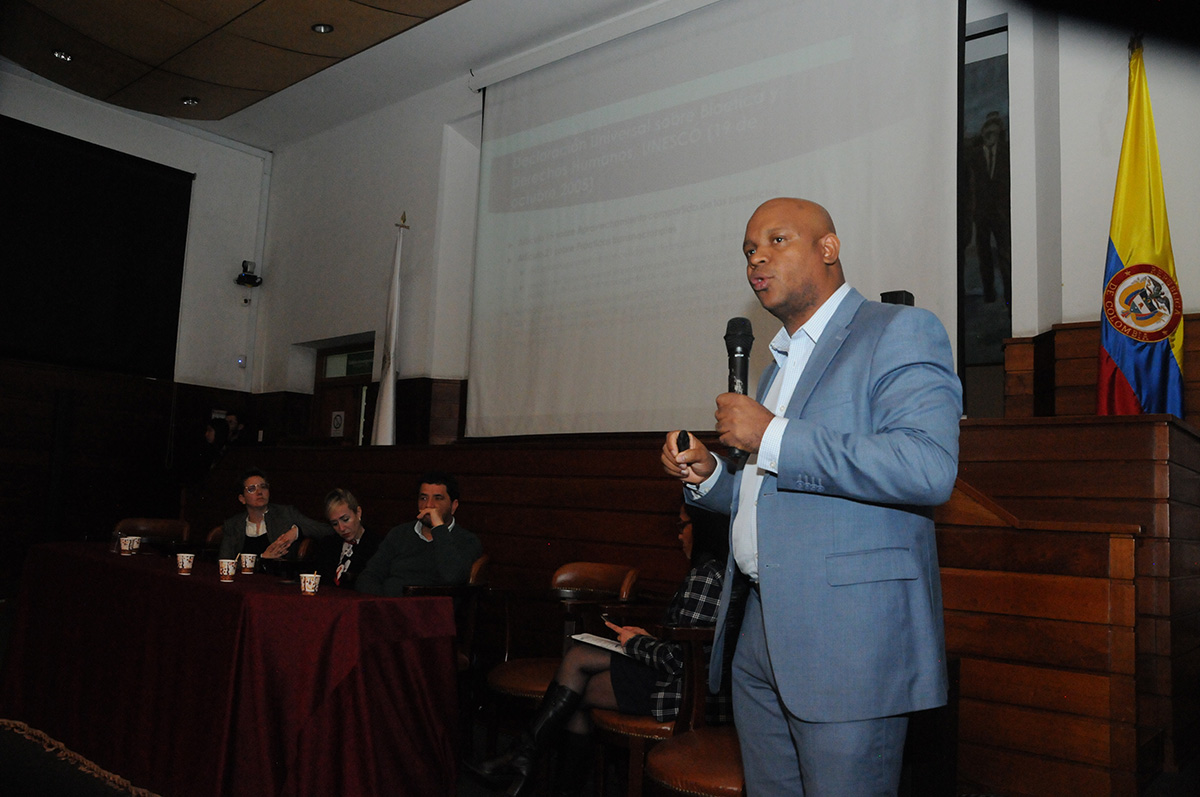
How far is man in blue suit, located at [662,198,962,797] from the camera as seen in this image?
1.29m

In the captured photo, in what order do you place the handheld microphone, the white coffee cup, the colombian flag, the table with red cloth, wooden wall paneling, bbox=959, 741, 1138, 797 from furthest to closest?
the colombian flag, the white coffee cup, wooden wall paneling, bbox=959, 741, 1138, 797, the table with red cloth, the handheld microphone

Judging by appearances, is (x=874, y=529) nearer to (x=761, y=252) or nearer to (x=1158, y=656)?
(x=761, y=252)

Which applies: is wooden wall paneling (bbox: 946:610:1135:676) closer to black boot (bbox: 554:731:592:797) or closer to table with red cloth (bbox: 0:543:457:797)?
black boot (bbox: 554:731:592:797)

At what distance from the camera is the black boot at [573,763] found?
290cm

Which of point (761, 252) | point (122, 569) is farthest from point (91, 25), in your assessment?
point (761, 252)

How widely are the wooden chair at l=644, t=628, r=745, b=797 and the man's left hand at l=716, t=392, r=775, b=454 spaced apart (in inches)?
34.1

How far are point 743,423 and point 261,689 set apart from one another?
176cm

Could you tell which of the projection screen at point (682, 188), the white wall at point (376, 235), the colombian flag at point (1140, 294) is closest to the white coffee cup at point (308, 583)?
the projection screen at point (682, 188)

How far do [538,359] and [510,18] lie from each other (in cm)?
246

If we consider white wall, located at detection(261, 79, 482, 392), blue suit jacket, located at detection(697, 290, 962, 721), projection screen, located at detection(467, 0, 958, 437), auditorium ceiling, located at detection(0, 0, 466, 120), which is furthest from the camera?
white wall, located at detection(261, 79, 482, 392)

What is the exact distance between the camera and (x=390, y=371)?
7.01 meters

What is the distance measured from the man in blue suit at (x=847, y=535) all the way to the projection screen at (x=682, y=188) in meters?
3.16

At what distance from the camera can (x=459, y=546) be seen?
12.4 ft

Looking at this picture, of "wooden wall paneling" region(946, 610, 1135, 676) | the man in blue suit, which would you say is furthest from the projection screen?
the man in blue suit
